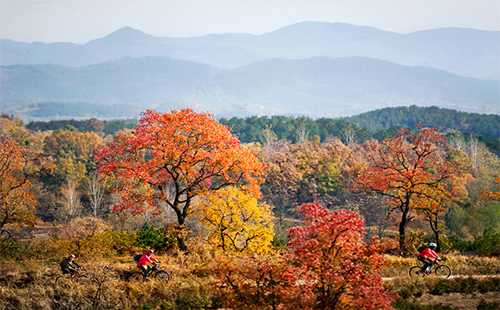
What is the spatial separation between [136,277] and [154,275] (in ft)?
1.78

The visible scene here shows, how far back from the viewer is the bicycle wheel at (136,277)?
1272cm

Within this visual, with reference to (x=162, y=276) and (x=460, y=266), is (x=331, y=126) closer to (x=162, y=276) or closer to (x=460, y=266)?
(x=460, y=266)

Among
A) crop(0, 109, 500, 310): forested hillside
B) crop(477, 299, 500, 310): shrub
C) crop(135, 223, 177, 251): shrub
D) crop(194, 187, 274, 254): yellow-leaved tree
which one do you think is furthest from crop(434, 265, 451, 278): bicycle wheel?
crop(135, 223, 177, 251): shrub

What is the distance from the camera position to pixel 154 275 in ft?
42.2

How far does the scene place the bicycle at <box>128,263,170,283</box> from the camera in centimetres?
1239

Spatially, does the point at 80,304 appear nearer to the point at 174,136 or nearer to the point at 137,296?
the point at 137,296

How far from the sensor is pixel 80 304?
37.4 ft

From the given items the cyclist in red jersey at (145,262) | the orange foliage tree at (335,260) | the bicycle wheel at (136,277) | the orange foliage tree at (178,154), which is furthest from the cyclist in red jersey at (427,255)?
the bicycle wheel at (136,277)

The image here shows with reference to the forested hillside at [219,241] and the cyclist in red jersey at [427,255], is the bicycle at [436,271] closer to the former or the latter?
the cyclist in red jersey at [427,255]

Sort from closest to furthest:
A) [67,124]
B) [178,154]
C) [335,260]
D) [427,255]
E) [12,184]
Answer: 1. [335,260]
2. [427,255]
3. [178,154]
4. [12,184]
5. [67,124]

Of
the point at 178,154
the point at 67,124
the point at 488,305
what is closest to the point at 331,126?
the point at 67,124

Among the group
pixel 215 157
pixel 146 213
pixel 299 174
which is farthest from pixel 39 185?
pixel 215 157

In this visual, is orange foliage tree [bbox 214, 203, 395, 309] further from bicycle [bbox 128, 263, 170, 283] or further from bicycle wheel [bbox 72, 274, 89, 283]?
bicycle wheel [bbox 72, 274, 89, 283]

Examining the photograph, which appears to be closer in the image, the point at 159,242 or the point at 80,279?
the point at 80,279
